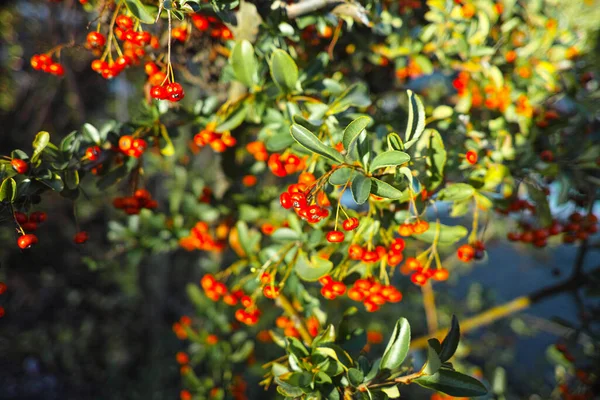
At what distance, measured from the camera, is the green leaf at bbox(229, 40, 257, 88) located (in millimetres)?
1005

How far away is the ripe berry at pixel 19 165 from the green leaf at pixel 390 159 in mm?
802

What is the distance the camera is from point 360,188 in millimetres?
788

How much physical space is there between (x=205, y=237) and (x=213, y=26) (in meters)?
0.76

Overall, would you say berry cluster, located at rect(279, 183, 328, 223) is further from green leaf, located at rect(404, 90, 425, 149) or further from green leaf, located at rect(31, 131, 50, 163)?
green leaf, located at rect(31, 131, 50, 163)

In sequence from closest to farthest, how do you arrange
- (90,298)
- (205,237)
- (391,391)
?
(391,391) → (205,237) → (90,298)

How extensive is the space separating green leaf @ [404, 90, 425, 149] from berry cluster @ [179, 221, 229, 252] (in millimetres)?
897

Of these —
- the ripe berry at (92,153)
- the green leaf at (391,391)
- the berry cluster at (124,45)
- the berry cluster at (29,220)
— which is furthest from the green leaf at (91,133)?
the green leaf at (391,391)

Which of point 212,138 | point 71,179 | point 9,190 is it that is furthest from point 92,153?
point 212,138

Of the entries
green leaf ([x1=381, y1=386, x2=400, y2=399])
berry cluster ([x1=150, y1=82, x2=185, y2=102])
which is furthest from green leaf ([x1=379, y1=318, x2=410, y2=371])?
berry cluster ([x1=150, y1=82, x2=185, y2=102])

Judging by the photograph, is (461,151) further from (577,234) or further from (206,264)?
(206,264)

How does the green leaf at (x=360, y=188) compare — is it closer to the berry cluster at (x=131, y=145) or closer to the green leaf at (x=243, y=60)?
the green leaf at (x=243, y=60)

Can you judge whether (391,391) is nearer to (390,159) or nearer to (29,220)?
(390,159)

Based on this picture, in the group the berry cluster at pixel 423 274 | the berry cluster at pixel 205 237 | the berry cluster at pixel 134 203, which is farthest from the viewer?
the berry cluster at pixel 205 237

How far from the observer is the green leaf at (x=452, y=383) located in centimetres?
83
